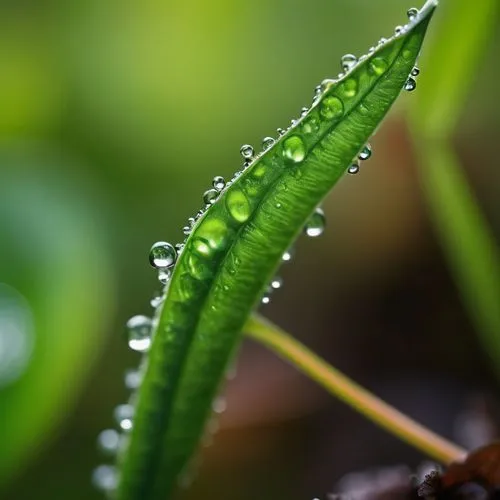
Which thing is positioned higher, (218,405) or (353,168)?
(353,168)

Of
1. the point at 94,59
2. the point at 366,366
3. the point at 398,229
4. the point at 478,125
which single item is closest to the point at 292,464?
the point at 366,366

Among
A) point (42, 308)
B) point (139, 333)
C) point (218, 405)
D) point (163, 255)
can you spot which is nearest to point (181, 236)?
point (42, 308)

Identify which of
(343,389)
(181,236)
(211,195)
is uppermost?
(181,236)

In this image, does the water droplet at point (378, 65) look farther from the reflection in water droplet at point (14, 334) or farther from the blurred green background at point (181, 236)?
the reflection in water droplet at point (14, 334)

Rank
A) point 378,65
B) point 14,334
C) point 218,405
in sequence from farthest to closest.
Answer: point 14,334, point 218,405, point 378,65

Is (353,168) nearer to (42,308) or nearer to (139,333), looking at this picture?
(139,333)

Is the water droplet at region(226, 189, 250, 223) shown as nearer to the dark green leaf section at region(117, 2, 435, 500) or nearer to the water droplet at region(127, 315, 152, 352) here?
the dark green leaf section at region(117, 2, 435, 500)
